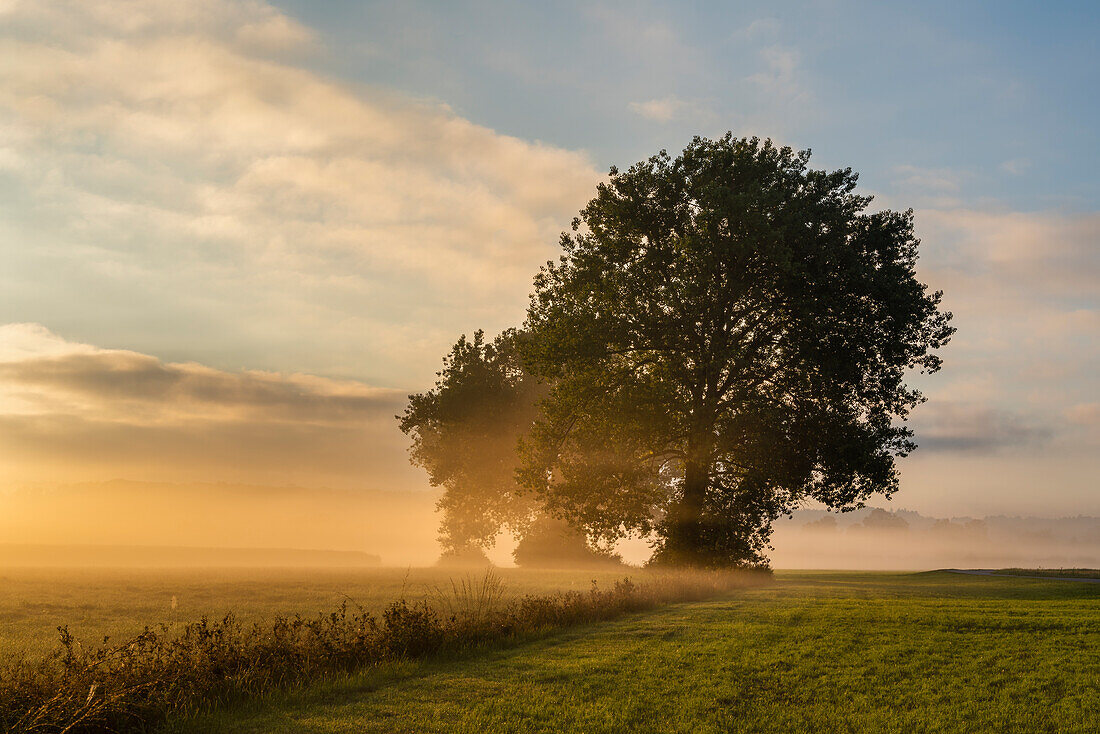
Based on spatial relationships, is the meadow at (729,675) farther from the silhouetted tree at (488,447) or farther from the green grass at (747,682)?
the silhouetted tree at (488,447)

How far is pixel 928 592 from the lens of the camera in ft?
94.5

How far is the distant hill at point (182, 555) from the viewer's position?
274ft

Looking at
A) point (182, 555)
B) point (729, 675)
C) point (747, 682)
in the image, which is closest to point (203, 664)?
point (729, 675)

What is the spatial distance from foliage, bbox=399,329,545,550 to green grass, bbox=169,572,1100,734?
Answer: 114ft

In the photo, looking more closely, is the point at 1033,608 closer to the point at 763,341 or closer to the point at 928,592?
the point at 928,592

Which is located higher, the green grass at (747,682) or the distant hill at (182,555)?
the green grass at (747,682)

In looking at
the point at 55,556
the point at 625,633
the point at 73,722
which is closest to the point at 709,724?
the point at 625,633

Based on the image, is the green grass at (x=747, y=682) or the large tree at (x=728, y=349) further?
the large tree at (x=728, y=349)

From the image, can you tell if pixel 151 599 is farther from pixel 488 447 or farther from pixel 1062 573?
pixel 1062 573

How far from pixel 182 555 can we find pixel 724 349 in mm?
81713

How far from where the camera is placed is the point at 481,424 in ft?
177

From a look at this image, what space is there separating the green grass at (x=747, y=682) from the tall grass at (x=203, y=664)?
2.24 feet

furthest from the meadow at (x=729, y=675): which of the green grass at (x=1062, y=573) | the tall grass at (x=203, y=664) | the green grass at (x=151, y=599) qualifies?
the green grass at (x=1062, y=573)

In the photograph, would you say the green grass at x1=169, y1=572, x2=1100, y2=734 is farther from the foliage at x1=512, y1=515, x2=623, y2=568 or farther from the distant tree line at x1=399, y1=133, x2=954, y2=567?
the foliage at x1=512, y1=515, x2=623, y2=568
